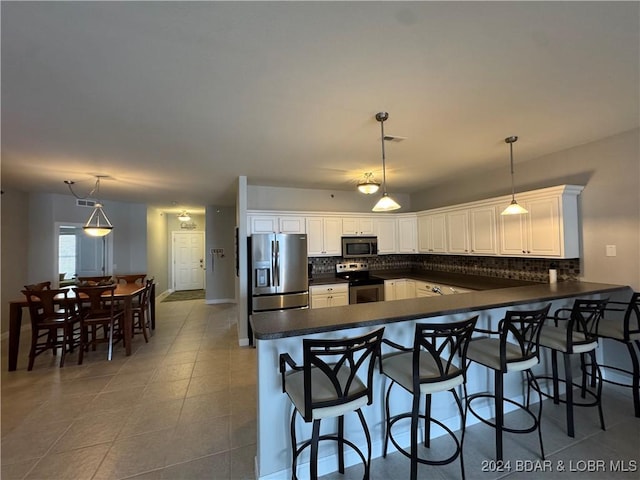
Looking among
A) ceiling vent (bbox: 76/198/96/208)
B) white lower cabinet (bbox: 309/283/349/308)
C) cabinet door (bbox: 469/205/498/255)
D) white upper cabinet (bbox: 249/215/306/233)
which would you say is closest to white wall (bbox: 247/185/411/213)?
white upper cabinet (bbox: 249/215/306/233)

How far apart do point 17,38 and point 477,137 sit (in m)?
3.49

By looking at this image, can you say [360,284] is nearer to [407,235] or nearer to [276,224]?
[407,235]

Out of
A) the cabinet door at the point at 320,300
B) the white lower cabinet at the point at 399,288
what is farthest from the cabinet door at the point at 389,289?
the cabinet door at the point at 320,300

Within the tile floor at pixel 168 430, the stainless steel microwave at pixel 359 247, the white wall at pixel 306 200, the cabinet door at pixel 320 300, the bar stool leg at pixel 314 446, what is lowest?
the tile floor at pixel 168 430

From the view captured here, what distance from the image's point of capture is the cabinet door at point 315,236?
15.5ft

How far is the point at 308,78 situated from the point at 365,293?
360 centimetres

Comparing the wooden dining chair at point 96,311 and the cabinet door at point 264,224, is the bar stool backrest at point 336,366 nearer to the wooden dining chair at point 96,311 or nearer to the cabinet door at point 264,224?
the cabinet door at point 264,224

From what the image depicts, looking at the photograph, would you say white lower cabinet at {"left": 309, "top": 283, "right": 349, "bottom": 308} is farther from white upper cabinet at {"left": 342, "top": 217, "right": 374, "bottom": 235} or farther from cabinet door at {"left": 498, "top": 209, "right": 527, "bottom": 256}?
cabinet door at {"left": 498, "top": 209, "right": 527, "bottom": 256}

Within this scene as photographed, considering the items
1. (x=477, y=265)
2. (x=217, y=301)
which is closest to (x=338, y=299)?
(x=477, y=265)

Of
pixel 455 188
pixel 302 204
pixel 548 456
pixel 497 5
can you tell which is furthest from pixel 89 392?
pixel 455 188

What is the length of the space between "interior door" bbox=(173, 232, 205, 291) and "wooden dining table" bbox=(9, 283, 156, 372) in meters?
4.37

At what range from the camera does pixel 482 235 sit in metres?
3.98

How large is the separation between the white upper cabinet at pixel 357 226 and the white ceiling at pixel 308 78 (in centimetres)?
187

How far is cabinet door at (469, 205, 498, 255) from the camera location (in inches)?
150
